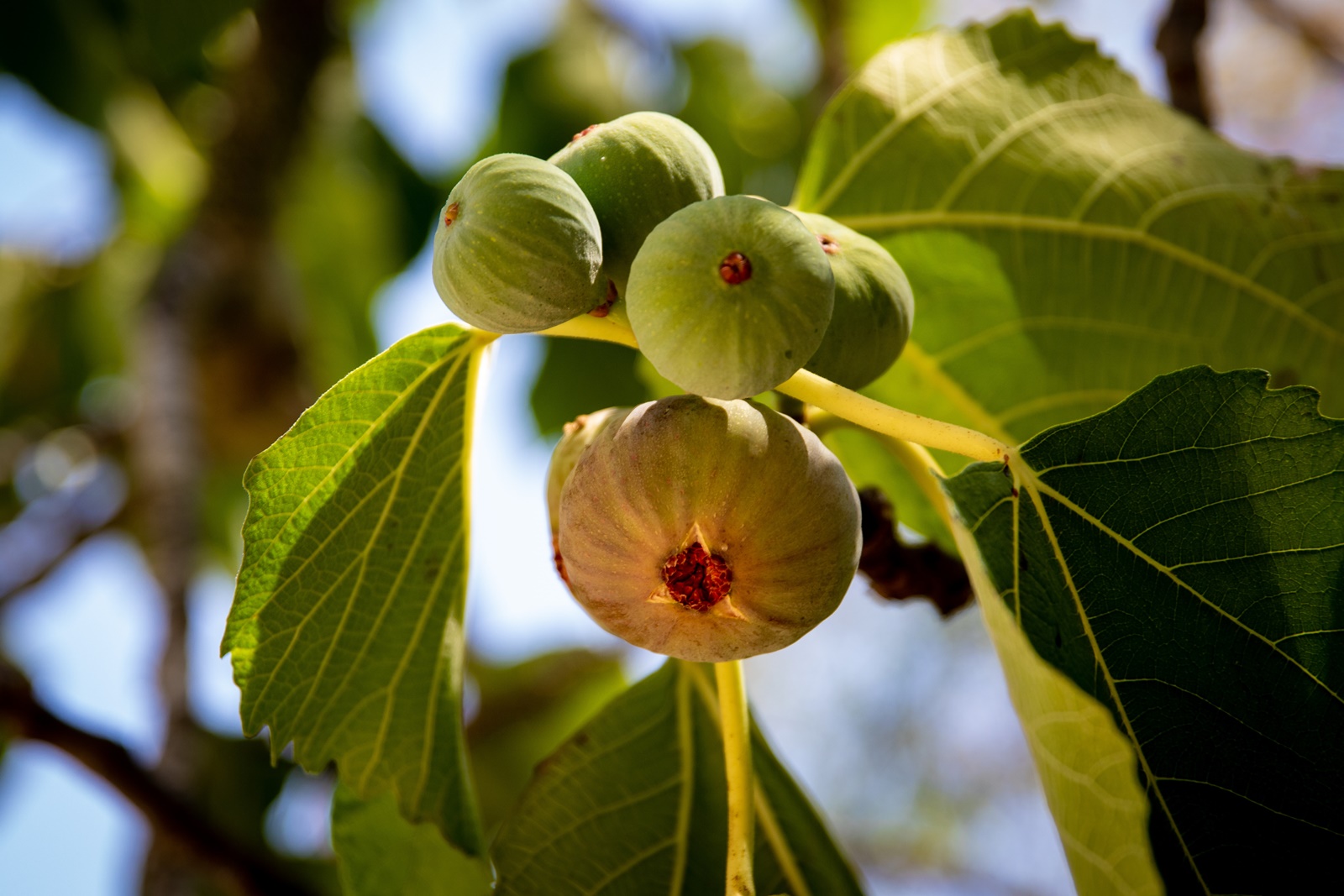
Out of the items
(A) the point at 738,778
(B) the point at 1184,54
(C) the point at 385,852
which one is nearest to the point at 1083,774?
(A) the point at 738,778

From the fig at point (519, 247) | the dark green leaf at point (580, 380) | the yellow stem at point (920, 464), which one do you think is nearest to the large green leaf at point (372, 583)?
the fig at point (519, 247)

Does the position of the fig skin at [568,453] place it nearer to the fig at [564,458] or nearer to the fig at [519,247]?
the fig at [564,458]

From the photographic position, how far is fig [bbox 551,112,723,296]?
Answer: 1.05 meters

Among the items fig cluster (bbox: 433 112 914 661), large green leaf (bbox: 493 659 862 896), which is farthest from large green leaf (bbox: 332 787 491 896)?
fig cluster (bbox: 433 112 914 661)

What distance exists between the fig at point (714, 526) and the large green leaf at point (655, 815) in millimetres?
524

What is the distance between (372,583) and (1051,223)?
39.7 inches

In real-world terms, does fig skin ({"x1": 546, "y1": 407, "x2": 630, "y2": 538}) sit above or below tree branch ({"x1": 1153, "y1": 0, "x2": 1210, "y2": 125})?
below

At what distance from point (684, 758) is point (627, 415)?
70 cm

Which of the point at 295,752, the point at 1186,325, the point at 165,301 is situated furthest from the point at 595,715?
the point at 165,301

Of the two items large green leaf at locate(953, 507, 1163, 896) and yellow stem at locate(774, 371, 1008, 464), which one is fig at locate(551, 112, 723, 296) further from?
large green leaf at locate(953, 507, 1163, 896)

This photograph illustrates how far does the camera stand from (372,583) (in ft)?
4.32

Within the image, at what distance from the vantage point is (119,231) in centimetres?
464

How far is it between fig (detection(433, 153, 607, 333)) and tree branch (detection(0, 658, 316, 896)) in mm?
1162

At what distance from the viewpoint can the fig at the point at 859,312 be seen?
3.60 ft
